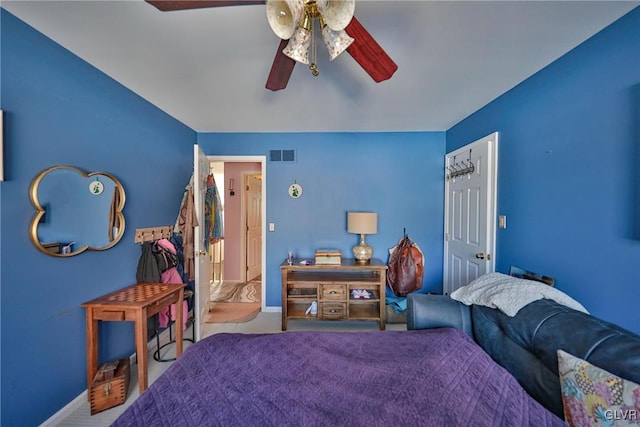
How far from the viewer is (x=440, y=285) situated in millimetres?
3127

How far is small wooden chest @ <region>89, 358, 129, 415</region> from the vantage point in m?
1.58

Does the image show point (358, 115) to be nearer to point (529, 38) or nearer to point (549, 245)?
point (529, 38)

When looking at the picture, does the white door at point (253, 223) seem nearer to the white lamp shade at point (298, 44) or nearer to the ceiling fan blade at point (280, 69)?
the ceiling fan blade at point (280, 69)

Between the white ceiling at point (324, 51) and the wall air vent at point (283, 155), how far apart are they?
0.71 metres

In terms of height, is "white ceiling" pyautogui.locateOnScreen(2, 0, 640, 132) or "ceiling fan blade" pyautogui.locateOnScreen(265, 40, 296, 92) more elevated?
"white ceiling" pyautogui.locateOnScreen(2, 0, 640, 132)

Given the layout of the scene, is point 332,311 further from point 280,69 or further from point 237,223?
point 237,223

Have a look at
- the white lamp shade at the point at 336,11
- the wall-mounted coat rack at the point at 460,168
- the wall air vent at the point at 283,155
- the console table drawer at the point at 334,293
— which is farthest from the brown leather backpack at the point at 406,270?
the white lamp shade at the point at 336,11

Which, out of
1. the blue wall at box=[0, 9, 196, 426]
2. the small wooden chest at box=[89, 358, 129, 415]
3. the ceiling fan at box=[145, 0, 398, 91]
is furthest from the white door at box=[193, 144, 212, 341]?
the ceiling fan at box=[145, 0, 398, 91]

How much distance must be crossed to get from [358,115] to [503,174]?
149cm

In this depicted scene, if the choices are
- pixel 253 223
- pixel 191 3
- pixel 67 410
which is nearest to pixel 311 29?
pixel 191 3

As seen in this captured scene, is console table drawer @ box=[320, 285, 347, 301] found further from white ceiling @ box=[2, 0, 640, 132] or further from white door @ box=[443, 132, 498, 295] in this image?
white ceiling @ box=[2, 0, 640, 132]

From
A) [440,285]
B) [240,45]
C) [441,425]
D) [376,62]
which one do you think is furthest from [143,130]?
[440,285]

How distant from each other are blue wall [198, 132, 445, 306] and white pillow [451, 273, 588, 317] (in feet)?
5.10

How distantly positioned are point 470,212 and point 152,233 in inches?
128
